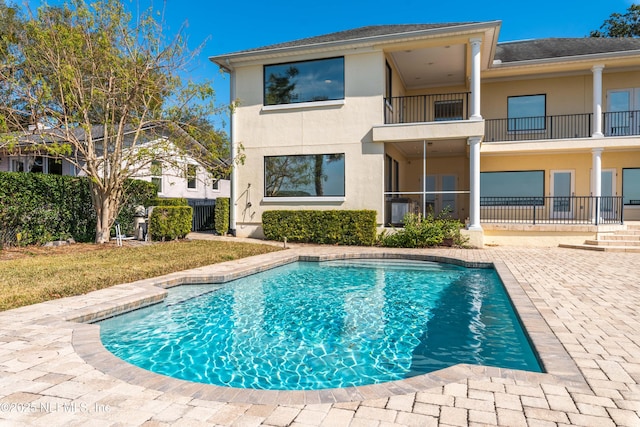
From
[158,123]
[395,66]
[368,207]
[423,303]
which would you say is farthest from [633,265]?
[158,123]

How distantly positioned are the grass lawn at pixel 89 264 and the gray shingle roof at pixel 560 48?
13.3 m

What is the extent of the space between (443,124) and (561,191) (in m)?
7.14

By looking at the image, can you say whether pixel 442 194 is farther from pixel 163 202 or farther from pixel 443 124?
pixel 163 202

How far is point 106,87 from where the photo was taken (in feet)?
42.0

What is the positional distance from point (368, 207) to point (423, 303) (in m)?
7.38

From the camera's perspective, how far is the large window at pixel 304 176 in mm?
14688

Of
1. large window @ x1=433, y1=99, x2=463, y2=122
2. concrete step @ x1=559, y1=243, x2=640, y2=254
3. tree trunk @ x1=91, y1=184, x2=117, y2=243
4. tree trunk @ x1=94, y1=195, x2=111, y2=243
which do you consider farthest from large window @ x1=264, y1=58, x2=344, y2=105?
concrete step @ x1=559, y1=243, x2=640, y2=254

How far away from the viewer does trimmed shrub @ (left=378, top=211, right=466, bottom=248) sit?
43.1ft

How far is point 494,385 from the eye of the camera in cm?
317

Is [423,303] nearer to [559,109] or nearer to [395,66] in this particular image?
[395,66]

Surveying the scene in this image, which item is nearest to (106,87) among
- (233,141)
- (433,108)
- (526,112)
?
(233,141)

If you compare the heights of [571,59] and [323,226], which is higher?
[571,59]

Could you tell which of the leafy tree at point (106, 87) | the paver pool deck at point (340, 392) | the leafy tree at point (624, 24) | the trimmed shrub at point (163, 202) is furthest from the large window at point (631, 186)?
the leafy tree at point (624, 24)

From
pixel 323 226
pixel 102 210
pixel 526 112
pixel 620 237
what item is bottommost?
pixel 620 237
